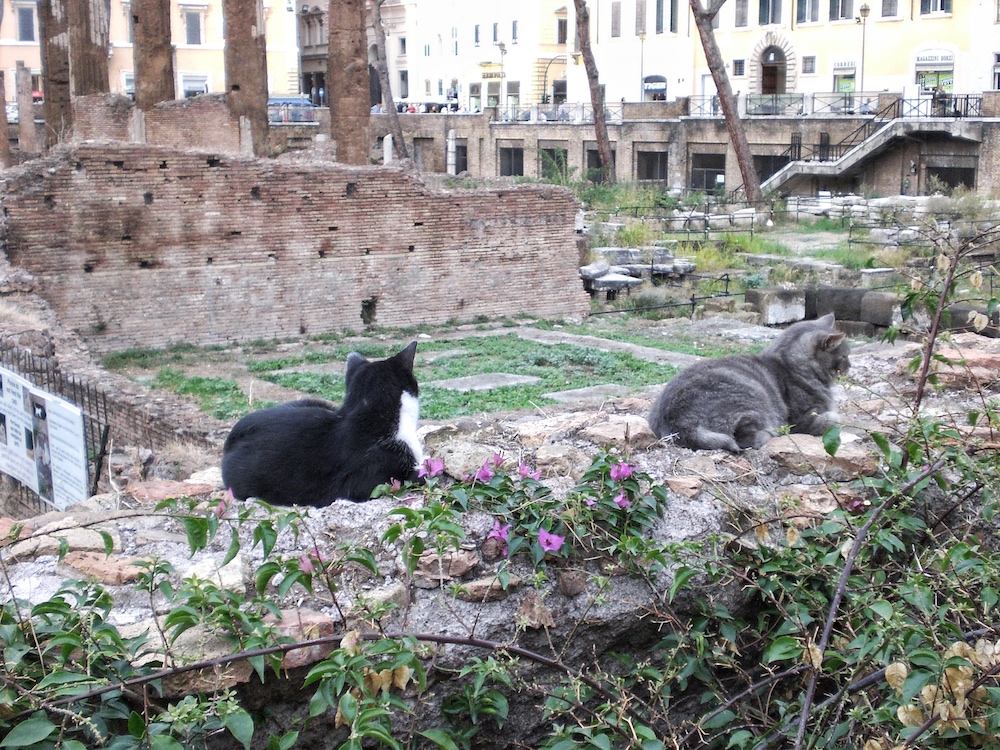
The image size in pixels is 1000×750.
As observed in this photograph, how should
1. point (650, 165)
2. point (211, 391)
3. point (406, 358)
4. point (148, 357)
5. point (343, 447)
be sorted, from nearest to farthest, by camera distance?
point (343, 447) < point (406, 358) < point (211, 391) < point (148, 357) < point (650, 165)

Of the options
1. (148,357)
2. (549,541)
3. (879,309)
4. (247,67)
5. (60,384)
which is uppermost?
(247,67)

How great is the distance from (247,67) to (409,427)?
59.9 ft

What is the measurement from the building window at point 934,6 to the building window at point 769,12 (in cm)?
646

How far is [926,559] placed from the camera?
3.15 metres

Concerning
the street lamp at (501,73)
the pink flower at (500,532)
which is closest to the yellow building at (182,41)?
the street lamp at (501,73)

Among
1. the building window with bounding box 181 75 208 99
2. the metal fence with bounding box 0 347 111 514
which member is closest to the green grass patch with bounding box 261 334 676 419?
the metal fence with bounding box 0 347 111 514

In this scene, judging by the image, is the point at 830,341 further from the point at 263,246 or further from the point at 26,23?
the point at 26,23

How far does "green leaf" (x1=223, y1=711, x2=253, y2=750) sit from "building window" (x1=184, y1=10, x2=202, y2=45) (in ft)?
163

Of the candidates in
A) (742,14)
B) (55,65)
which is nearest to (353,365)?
(55,65)

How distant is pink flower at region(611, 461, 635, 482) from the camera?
10.7 ft

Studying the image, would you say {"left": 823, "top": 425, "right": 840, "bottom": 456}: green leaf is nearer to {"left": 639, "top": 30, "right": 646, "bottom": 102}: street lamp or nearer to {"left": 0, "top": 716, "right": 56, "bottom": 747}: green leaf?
{"left": 0, "top": 716, "right": 56, "bottom": 747}: green leaf

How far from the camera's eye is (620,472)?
3.26 m

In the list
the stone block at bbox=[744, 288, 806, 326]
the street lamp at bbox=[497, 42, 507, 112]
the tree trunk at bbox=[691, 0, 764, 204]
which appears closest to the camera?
the stone block at bbox=[744, 288, 806, 326]

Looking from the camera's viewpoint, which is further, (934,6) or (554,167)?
(934,6)
